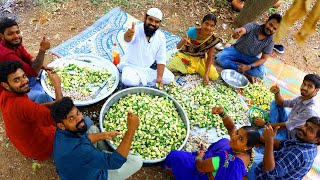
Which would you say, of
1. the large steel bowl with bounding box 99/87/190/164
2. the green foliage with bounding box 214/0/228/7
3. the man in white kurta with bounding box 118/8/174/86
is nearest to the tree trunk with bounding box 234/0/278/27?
the green foliage with bounding box 214/0/228/7

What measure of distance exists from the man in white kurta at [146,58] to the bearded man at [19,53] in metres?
1.06

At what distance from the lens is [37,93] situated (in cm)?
356

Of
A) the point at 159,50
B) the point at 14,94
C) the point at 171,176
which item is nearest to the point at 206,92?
the point at 159,50

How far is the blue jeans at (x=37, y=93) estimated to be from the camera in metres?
3.43

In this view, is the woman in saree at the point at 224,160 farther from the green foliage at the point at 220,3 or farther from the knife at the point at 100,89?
the green foliage at the point at 220,3

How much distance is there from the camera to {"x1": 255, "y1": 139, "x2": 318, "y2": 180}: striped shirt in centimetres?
288

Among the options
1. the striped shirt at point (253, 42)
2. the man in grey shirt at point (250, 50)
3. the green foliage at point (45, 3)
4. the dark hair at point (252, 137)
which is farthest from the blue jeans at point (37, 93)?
the striped shirt at point (253, 42)

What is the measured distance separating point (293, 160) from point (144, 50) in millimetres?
2256

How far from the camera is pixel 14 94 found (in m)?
2.67

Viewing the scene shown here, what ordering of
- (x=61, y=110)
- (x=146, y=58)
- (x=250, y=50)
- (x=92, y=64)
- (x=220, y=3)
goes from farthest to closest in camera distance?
(x=220, y=3) < (x=250, y=50) < (x=92, y=64) < (x=146, y=58) < (x=61, y=110)

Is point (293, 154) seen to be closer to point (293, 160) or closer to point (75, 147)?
point (293, 160)

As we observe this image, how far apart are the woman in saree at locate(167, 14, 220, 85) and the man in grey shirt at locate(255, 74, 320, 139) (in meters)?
1.01

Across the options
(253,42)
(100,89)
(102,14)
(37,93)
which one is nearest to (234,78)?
(253,42)

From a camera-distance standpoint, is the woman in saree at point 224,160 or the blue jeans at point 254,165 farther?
the blue jeans at point 254,165
